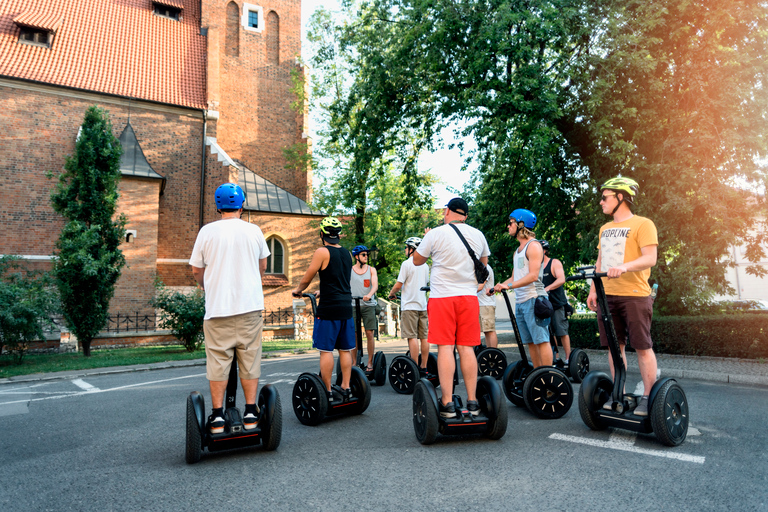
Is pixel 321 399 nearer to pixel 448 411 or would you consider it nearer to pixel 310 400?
pixel 310 400

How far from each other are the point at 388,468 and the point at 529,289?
2.87 m

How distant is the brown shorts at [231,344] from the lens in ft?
12.3

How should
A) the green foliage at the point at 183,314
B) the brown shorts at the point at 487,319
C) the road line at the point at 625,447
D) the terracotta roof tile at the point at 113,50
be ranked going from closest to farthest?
the road line at the point at 625,447 < the brown shorts at the point at 487,319 < the green foliage at the point at 183,314 < the terracotta roof tile at the point at 113,50

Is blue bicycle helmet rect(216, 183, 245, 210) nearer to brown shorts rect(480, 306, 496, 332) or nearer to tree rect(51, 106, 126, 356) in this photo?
brown shorts rect(480, 306, 496, 332)

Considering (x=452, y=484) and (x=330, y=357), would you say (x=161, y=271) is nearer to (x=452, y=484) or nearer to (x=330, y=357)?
(x=330, y=357)

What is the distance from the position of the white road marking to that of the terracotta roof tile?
53.1ft

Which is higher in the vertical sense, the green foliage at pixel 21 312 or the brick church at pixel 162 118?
the brick church at pixel 162 118

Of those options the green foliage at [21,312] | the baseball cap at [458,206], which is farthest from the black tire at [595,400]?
the green foliage at [21,312]

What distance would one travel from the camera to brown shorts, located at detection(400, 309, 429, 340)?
6645 mm

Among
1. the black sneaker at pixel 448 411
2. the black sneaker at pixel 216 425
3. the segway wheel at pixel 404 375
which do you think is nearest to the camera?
the black sneaker at pixel 216 425

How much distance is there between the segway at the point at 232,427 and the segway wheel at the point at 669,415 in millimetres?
2823

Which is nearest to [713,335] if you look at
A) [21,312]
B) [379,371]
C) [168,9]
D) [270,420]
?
[379,371]

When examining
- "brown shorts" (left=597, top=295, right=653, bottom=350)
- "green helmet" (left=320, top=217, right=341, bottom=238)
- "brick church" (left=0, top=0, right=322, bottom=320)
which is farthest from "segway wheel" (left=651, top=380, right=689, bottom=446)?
"brick church" (left=0, top=0, right=322, bottom=320)

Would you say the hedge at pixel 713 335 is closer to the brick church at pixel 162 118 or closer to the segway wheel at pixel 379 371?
the segway wheel at pixel 379 371
